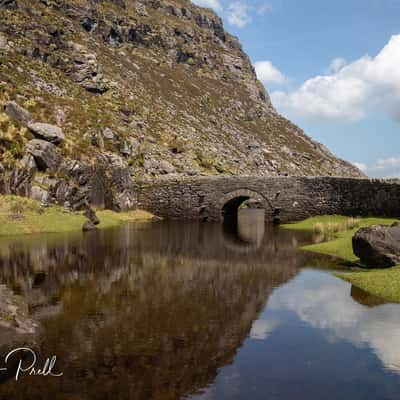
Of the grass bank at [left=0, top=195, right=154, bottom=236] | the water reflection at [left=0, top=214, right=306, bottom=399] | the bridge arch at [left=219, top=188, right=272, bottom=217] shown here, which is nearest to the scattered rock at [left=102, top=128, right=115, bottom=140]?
the bridge arch at [left=219, top=188, right=272, bottom=217]

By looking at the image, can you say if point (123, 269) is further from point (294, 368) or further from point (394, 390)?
point (394, 390)

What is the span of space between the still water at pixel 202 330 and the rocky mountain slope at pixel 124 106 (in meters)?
20.5

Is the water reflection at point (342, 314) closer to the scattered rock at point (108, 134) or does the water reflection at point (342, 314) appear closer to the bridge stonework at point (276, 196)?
the bridge stonework at point (276, 196)

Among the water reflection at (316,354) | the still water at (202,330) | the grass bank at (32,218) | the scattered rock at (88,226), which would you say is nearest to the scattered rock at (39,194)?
the grass bank at (32,218)

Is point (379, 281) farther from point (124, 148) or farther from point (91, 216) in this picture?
point (124, 148)

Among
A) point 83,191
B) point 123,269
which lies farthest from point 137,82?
point 123,269

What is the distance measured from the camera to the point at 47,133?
40312mm

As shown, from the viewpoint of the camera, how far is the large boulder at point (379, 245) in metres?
17.5

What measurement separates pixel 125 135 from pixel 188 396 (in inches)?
2027

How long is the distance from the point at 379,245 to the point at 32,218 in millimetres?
23594

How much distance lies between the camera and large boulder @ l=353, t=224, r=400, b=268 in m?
17.5

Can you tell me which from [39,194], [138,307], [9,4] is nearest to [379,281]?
[138,307]

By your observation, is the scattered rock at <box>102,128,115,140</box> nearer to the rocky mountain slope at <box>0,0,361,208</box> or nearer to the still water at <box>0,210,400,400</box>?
the rocky mountain slope at <box>0,0,361,208</box>

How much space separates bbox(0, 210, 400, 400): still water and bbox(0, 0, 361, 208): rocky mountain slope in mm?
20527
